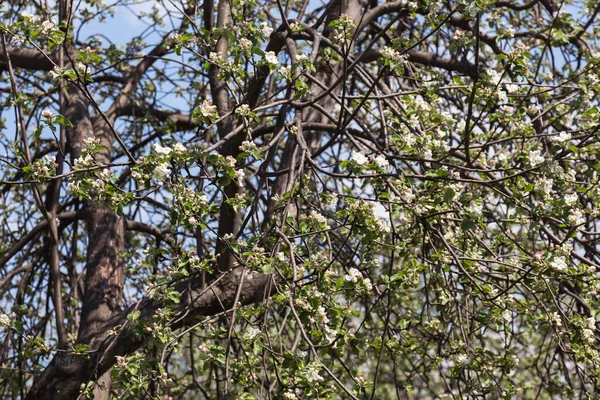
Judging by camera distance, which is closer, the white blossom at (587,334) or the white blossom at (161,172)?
the white blossom at (161,172)

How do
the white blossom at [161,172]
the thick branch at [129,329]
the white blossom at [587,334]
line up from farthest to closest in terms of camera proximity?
the thick branch at [129,329] → the white blossom at [587,334] → the white blossom at [161,172]

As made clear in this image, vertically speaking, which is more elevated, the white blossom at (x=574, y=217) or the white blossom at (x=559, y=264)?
the white blossom at (x=574, y=217)

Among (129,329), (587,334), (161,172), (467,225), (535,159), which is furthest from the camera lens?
(129,329)

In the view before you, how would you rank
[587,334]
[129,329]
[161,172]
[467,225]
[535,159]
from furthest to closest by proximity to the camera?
[129,329] < [587,334] < [535,159] < [467,225] < [161,172]

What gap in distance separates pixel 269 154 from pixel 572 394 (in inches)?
83.2

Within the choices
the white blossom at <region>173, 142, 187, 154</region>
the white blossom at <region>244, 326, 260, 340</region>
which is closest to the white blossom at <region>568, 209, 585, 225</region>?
the white blossom at <region>244, 326, 260, 340</region>

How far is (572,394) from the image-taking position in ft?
13.3

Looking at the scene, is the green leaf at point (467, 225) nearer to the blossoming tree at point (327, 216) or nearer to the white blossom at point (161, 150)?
the blossoming tree at point (327, 216)

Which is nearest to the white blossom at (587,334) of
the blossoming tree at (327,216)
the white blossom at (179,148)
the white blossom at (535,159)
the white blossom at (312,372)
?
the blossoming tree at (327,216)

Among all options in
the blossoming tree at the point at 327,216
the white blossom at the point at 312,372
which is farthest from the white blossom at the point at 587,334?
the white blossom at the point at 312,372

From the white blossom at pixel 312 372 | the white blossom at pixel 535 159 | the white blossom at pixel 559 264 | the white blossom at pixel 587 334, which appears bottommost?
the white blossom at pixel 312 372

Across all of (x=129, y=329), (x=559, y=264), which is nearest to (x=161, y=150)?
(x=129, y=329)

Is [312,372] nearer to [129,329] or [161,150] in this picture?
[161,150]

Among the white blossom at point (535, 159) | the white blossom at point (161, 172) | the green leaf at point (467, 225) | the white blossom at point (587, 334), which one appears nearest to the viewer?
the white blossom at point (161, 172)
